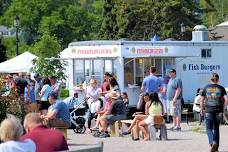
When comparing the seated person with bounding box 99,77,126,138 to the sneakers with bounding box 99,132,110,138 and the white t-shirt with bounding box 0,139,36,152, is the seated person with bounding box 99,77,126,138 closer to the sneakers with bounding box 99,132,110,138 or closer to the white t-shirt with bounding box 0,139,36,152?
the sneakers with bounding box 99,132,110,138

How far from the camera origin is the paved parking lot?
1745 centimetres

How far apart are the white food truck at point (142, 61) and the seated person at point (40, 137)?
16.1 meters

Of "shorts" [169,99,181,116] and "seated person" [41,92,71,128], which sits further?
"shorts" [169,99,181,116]

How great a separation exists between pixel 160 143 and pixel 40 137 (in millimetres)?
8886

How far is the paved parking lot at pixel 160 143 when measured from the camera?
57.3ft

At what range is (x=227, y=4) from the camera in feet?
457

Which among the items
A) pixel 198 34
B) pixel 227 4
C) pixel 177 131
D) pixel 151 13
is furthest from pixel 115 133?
pixel 227 4

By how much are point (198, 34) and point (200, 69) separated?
2320mm

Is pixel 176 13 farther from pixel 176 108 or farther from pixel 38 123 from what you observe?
pixel 38 123

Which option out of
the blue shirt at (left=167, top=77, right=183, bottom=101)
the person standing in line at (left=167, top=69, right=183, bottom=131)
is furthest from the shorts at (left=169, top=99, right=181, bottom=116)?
the blue shirt at (left=167, top=77, right=183, bottom=101)

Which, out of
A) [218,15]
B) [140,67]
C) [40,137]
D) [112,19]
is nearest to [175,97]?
[140,67]

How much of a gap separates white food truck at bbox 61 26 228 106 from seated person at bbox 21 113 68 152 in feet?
52.7

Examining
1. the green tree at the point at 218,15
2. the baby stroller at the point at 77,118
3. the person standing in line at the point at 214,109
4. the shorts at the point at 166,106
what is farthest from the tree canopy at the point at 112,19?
the person standing in line at the point at 214,109

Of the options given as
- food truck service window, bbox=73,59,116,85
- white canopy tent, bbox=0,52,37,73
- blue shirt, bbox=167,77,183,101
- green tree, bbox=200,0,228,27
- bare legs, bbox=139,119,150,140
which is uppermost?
green tree, bbox=200,0,228,27
